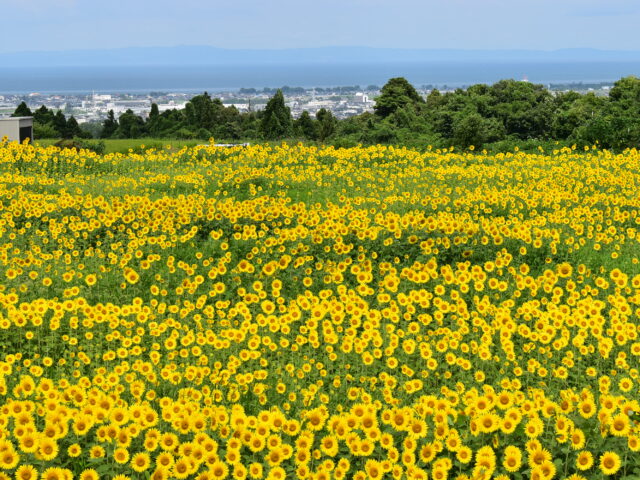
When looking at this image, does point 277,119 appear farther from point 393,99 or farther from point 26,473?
point 26,473

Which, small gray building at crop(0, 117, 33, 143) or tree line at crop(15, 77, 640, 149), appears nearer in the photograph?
small gray building at crop(0, 117, 33, 143)

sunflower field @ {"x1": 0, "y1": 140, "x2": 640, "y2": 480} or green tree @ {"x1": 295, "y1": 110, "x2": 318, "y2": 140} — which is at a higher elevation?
green tree @ {"x1": 295, "y1": 110, "x2": 318, "y2": 140}

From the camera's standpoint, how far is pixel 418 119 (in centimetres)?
3219

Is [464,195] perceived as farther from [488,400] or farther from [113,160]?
[113,160]

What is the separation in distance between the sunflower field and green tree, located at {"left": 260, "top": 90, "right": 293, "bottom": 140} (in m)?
20.5

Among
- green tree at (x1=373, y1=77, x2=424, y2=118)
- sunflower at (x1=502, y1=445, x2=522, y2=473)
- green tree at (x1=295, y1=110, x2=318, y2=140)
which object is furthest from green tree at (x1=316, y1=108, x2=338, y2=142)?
sunflower at (x1=502, y1=445, x2=522, y2=473)

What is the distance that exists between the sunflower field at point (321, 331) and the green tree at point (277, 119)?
20477 millimetres

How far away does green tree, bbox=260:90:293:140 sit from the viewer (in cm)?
3272

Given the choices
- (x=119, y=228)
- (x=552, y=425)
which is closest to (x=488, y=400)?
(x=552, y=425)

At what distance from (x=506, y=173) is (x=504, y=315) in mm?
7436

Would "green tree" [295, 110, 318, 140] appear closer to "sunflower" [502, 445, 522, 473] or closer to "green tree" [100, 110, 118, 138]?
"green tree" [100, 110, 118, 138]

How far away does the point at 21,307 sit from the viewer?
18.6 ft

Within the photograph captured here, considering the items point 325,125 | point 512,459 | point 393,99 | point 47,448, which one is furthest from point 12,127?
point 512,459

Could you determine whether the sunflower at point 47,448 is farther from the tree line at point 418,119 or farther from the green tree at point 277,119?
the green tree at point 277,119
